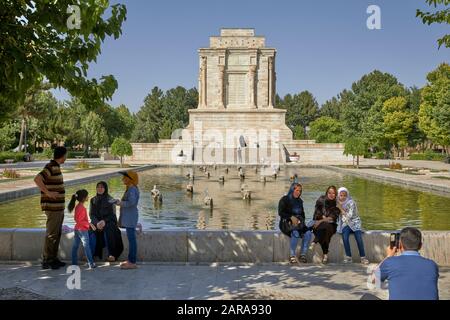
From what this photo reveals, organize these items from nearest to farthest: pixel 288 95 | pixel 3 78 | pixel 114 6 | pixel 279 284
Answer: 1. pixel 3 78
2. pixel 114 6
3. pixel 279 284
4. pixel 288 95

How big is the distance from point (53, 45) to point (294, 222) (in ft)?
18.0

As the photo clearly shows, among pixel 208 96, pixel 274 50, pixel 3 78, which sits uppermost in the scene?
pixel 274 50

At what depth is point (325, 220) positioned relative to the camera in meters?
9.59

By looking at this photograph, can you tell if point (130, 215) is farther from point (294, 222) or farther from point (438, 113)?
point (438, 113)

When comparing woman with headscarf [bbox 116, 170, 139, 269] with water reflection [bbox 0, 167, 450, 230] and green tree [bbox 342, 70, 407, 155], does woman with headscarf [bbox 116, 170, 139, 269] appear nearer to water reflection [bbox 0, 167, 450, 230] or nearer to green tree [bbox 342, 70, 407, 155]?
water reflection [bbox 0, 167, 450, 230]

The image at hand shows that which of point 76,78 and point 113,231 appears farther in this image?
point 113,231

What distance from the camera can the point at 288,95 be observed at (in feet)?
474

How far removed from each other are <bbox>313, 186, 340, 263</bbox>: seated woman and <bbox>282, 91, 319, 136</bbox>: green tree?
125 metres

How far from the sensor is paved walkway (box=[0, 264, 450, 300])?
738 cm

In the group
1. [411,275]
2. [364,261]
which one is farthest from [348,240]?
[411,275]

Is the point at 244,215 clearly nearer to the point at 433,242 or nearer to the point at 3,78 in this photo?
the point at 433,242
